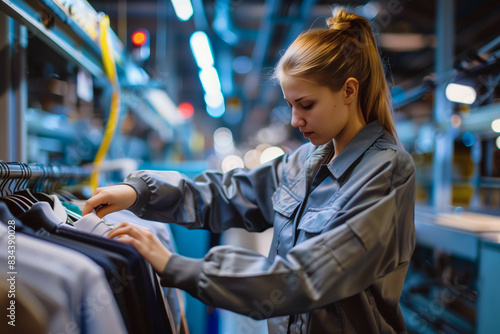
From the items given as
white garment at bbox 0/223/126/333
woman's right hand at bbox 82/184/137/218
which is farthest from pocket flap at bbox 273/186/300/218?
white garment at bbox 0/223/126/333

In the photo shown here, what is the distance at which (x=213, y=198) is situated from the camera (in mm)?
1198

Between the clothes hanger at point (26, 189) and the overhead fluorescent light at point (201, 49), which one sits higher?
the overhead fluorescent light at point (201, 49)

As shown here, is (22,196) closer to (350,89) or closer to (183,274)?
(183,274)

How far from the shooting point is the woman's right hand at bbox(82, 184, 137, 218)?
88 centimetres

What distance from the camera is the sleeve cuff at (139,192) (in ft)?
3.25

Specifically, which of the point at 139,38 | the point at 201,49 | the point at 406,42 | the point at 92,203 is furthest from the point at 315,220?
the point at 406,42

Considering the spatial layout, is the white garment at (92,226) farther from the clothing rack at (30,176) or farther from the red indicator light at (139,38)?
the red indicator light at (139,38)

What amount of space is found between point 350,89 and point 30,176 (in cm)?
91

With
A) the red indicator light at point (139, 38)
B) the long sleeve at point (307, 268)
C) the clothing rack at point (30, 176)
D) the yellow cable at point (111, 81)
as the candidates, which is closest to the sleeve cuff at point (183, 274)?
the long sleeve at point (307, 268)

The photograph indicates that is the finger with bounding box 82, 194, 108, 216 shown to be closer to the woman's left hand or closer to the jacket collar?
the woman's left hand

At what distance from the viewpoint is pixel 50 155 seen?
7.43 feet

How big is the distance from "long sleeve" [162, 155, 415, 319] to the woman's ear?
30cm

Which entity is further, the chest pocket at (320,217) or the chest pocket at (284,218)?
the chest pocket at (284,218)

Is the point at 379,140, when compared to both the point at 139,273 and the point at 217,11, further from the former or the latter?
the point at 217,11
